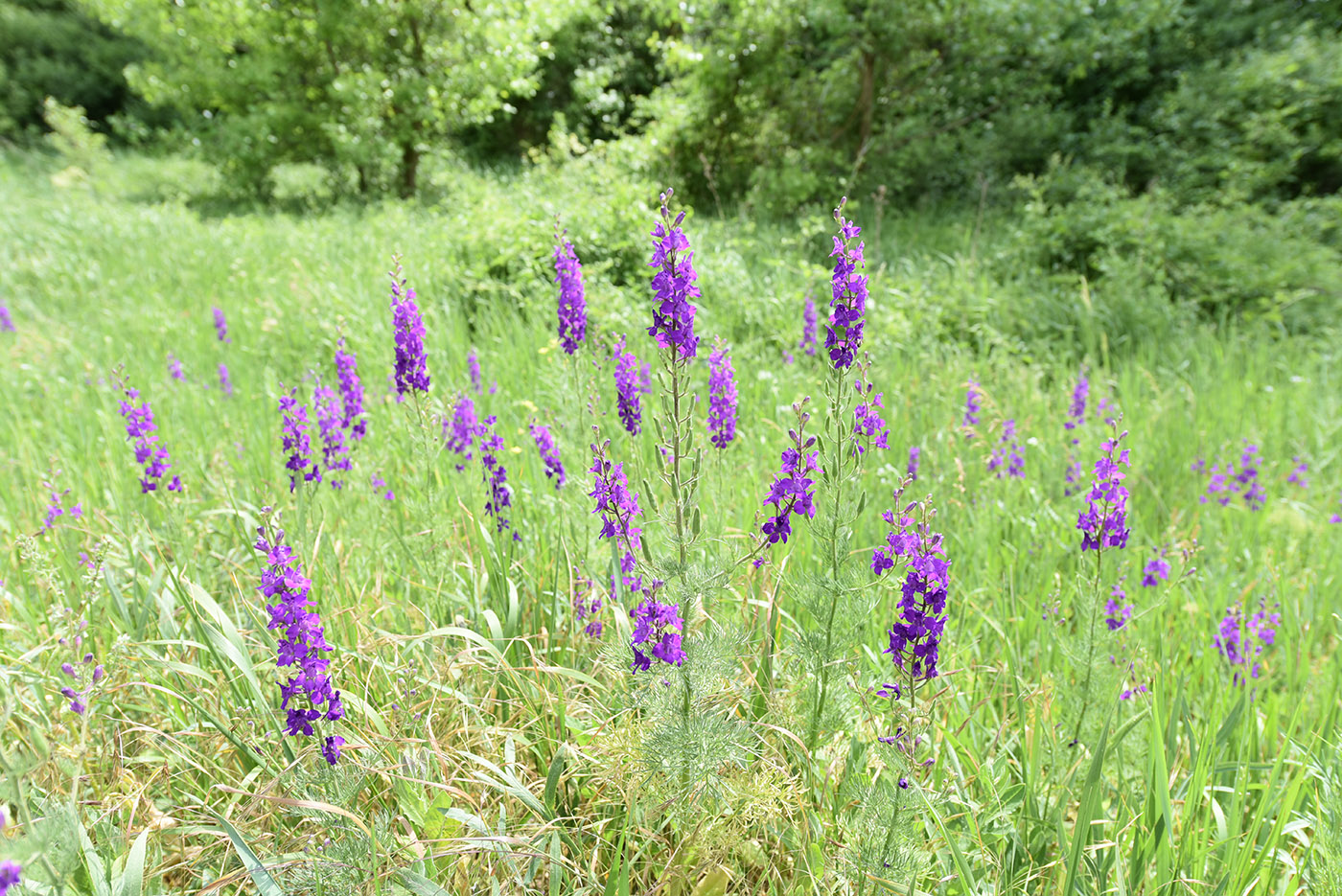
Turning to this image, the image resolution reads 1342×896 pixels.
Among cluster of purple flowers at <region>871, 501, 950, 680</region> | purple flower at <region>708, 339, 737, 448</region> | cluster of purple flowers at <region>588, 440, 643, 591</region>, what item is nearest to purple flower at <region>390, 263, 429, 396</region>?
cluster of purple flowers at <region>588, 440, 643, 591</region>

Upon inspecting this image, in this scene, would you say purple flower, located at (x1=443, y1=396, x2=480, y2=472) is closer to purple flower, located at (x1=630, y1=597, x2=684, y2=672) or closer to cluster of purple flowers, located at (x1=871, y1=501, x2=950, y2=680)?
purple flower, located at (x1=630, y1=597, x2=684, y2=672)

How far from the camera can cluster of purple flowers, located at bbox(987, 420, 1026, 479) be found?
3.16 metres

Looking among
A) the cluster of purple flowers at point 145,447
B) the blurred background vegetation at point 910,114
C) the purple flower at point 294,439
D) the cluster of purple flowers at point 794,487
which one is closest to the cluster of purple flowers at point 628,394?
the cluster of purple flowers at point 794,487

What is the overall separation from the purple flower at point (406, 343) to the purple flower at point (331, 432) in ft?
2.09

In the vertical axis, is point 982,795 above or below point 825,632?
below

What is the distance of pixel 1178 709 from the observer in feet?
5.83

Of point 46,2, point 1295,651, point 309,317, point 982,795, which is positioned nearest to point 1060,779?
point 982,795

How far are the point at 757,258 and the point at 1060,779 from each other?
543 cm

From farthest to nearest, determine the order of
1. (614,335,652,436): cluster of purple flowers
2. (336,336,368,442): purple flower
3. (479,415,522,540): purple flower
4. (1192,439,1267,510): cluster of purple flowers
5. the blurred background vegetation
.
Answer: the blurred background vegetation < (1192,439,1267,510): cluster of purple flowers < (336,336,368,442): purple flower < (479,415,522,540): purple flower < (614,335,652,436): cluster of purple flowers

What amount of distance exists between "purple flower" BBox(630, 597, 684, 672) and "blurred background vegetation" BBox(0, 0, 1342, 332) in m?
4.66

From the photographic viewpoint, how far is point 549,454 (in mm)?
2498

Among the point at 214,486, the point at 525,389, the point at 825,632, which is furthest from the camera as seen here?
the point at 525,389

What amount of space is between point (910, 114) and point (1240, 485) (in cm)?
767

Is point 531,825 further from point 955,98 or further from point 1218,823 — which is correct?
point 955,98
